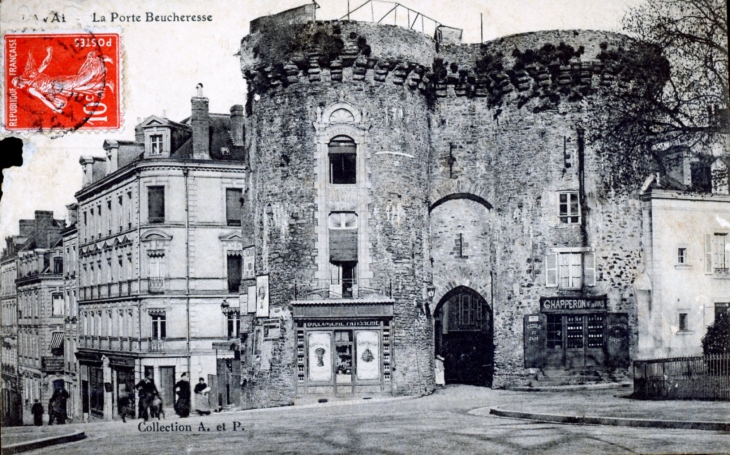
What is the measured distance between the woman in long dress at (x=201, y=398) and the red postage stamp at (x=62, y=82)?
7.20 m

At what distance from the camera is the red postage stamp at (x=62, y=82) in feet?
57.0

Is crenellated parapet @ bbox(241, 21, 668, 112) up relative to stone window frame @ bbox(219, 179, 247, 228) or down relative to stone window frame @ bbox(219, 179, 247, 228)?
up

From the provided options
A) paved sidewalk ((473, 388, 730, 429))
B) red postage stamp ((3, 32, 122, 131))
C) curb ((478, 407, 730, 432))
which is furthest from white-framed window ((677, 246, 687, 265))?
red postage stamp ((3, 32, 122, 131))

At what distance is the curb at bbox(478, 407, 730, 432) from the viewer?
626 inches

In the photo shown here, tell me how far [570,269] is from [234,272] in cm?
832

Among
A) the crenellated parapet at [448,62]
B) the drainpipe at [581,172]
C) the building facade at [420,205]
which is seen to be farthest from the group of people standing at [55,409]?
the drainpipe at [581,172]

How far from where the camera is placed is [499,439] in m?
16.3

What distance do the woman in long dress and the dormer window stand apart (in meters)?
5.38

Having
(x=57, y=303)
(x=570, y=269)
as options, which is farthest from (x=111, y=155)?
(x=570, y=269)

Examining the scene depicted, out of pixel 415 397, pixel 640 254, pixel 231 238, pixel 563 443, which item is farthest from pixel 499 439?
pixel 231 238

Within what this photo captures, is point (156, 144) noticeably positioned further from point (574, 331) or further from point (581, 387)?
point (581, 387)

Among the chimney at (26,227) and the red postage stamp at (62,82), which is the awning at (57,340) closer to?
the chimney at (26,227)

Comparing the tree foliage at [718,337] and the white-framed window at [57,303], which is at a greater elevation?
the white-framed window at [57,303]

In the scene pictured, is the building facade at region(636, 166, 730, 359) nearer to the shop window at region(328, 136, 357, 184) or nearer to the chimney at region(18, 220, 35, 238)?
the shop window at region(328, 136, 357, 184)
